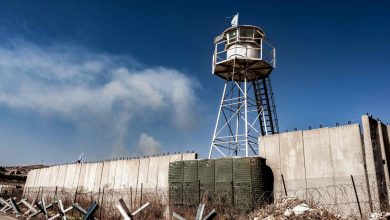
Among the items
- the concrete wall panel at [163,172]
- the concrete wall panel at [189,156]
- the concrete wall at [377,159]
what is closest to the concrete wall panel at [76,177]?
the concrete wall panel at [163,172]

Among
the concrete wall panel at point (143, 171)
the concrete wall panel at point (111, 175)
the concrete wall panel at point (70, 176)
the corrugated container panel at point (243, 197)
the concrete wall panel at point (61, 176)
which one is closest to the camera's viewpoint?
the corrugated container panel at point (243, 197)

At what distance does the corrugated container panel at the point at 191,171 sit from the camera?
16284mm

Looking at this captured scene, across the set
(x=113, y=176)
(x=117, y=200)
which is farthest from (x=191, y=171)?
(x=113, y=176)

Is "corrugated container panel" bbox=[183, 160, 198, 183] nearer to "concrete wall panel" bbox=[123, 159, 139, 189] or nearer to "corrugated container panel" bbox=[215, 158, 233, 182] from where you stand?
"corrugated container panel" bbox=[215, 158, 233, 182]

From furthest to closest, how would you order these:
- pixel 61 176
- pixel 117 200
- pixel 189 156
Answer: pixel 61 176 < pixel 117 200 < pixel 189 156

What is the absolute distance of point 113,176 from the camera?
22.0 meters

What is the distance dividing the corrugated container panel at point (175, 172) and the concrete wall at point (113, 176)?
919 mm

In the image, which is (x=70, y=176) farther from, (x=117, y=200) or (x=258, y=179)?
(x=258, y=179)

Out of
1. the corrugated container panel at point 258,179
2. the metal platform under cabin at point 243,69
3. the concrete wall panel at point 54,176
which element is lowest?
the corrugated container panel at point 258,179

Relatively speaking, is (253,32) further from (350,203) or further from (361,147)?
(350,203)

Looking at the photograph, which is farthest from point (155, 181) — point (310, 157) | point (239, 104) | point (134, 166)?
point (310, 157)

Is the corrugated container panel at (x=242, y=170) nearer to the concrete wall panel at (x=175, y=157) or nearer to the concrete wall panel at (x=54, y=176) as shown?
the concrete wall panel at (x=175, y=157)

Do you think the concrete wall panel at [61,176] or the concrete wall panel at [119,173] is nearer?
the concrete wall panel at [119,173]

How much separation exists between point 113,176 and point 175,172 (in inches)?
258
